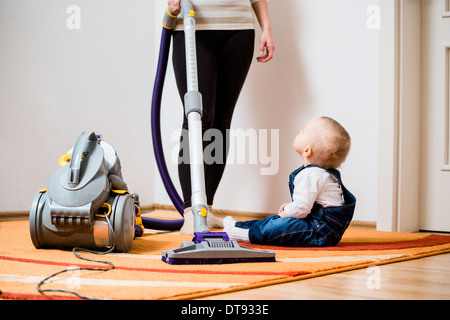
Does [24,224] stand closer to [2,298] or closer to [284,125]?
[284,125]

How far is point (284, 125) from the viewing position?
236 cm

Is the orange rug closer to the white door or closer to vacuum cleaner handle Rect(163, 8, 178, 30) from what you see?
the white door

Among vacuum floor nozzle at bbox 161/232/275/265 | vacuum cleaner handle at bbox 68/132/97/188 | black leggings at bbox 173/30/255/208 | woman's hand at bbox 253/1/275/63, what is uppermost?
woman's hand at bbox 253/1/275/63

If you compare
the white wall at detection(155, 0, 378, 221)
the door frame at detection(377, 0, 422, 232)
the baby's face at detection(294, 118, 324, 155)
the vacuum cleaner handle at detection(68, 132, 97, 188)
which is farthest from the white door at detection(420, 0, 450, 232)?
the vacuum cleaner handle at detection(68, 132, 97, 188)

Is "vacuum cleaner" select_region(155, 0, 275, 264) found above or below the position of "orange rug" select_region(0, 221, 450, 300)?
above

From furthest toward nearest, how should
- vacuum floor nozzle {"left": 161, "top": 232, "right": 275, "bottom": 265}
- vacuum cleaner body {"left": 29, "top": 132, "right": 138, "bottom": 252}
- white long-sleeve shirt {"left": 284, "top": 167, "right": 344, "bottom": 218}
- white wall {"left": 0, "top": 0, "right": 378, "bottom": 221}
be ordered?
white wall {"left": 0, "top": 0, "right": 378, "bottom": 221}, white long-sleeve shirt {"left": 284, "top": 167, "right": 344, "bottom": 218}, vacuum cleaner body {"left": 29, "top": 132, "right": 138, "bottom": 252}, vacuum floor nozzle {"left": 161, "top": 232, "right": 275, "bottom": 265}

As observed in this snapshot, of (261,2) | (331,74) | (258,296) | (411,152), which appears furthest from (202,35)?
(258,296)

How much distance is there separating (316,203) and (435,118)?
0.79 m

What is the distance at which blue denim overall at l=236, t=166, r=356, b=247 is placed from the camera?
1554 millimetres

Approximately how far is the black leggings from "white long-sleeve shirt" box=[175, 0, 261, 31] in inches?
0.9

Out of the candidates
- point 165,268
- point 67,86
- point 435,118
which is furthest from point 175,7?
point 435,118

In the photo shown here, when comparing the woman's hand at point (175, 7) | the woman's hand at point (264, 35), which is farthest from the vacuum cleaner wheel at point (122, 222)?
the woman's hand at point (264, 35)

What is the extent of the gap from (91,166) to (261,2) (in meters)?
1.03

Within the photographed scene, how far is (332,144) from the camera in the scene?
5.12 feet
